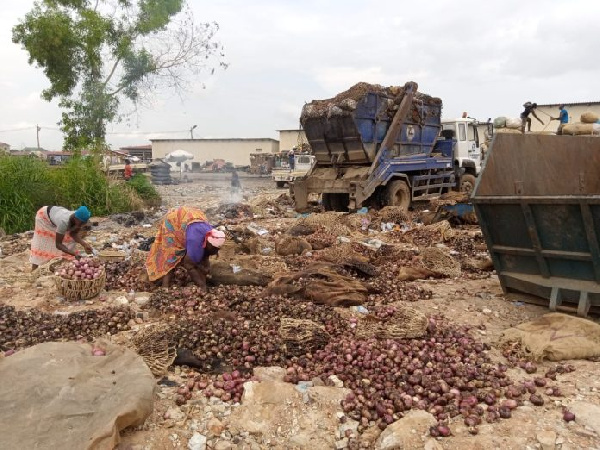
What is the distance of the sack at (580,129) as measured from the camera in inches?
344

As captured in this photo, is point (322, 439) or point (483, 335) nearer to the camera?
point (322, 439)

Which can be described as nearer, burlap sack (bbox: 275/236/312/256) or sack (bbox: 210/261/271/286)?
sack (bbox: 210/261/271/286)

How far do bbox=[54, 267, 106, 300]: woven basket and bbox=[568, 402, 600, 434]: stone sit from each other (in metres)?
4.71

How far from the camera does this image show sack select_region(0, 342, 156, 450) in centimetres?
264

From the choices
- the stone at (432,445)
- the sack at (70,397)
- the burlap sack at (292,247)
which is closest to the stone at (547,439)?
the stone at (432,445)

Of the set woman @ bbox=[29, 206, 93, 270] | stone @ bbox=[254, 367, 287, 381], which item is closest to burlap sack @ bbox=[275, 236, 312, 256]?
woman @ bbox=[29, 206, 93, 270]

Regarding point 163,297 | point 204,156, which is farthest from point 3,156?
point 204,156

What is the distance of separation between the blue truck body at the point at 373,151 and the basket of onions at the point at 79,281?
22.3 ft

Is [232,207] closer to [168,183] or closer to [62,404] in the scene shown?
[62,404]

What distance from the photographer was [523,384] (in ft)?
11.1

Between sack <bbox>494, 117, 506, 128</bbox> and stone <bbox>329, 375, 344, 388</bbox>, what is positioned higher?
sack <bbox>494, 117, 506, 128</bbox>

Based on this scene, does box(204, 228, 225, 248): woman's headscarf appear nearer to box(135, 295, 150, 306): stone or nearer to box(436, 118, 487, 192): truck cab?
box(135, 295, 150, 306): stone

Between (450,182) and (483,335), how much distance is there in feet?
33.1

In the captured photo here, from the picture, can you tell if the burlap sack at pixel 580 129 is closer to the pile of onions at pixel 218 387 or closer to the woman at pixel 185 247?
the woman at pixel 185 247
